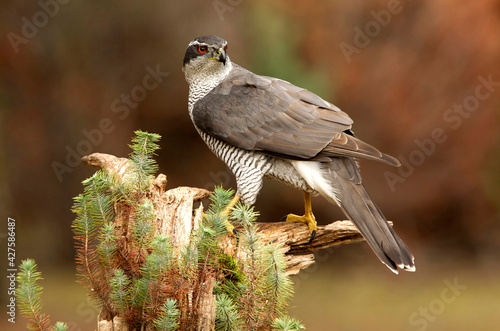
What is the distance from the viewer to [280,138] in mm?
2635

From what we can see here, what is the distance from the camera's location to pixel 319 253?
4746 mm

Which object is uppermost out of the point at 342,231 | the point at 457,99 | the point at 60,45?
the point at 457,99

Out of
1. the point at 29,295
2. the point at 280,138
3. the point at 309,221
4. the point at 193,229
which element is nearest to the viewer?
the point at 29,295

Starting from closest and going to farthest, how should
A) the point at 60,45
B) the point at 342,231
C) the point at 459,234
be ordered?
the point at 342,231
the point at 60,45
the point at 459,234

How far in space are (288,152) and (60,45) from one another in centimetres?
272

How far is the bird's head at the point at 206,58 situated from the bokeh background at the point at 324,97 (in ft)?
4.37

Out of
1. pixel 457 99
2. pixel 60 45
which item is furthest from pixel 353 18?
pixel 60 45

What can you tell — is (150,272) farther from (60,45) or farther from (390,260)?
(60,45)
